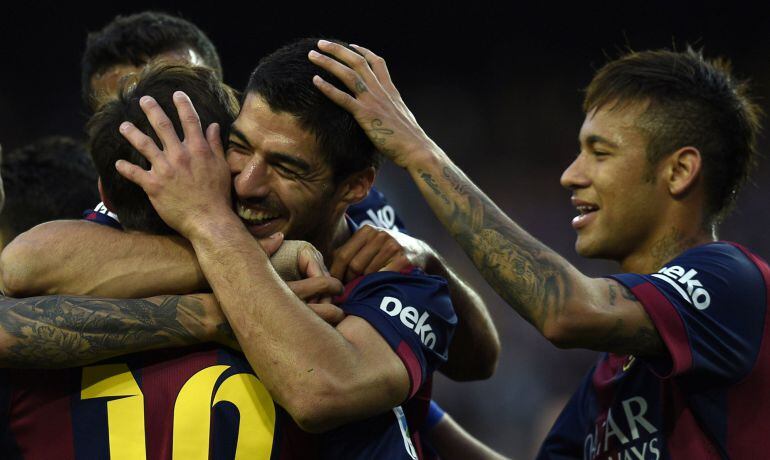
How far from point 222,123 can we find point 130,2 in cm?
879

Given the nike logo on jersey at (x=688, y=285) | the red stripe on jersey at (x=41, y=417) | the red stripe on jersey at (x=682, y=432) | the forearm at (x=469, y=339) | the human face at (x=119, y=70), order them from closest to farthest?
the red stripe on jersey at (x=41, y=417) → the nike logo on jersey at (x=688, y=285) → the red stripe on jersey at (x=682, y=432) → the forearm at (x=469, y=339) → the human face at (x=119, y=70)

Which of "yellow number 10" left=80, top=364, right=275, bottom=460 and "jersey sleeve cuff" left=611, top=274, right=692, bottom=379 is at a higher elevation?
"jersey sleeve cuff" left=611, top=274, right=692, bottom=379

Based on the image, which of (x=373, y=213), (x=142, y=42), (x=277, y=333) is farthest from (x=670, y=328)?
(x=142, y=42)

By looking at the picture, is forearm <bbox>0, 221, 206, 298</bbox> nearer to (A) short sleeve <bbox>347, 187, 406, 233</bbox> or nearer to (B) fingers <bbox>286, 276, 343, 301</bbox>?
(B) fingers <bbox>286, 276, 343, 301</bbox>

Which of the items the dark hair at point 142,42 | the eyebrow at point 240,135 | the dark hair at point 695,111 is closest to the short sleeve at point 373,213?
the dark hair at point 142,42

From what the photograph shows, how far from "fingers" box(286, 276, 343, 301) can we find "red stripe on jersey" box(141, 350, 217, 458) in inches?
11.1

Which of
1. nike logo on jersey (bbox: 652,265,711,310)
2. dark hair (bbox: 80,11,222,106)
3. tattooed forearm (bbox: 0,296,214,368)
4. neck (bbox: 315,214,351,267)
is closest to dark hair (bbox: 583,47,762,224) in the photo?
nike logo on jersey (bbox: 652,265,711,310)

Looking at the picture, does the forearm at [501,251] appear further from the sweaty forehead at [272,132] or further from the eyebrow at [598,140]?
the eyebrow at [598,140]

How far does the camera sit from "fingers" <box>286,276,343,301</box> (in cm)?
254

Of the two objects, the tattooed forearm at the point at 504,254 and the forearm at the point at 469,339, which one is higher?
the tattooed forearm at the point at 504,254

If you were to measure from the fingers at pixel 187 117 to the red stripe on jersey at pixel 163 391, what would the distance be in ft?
1.88

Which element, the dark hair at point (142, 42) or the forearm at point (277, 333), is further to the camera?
the dark hair at point (142, 42)

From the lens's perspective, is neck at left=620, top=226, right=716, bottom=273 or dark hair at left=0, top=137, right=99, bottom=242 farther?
dark hair at left=0, top=137, right=99, bottom=242

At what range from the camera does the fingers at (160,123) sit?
2533 mm
